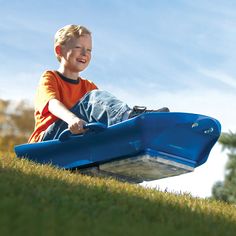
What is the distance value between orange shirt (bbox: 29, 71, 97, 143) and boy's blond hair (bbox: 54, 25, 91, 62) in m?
0.36

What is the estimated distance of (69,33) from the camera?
20.8 ft

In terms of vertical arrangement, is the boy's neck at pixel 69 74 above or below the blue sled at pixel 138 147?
above

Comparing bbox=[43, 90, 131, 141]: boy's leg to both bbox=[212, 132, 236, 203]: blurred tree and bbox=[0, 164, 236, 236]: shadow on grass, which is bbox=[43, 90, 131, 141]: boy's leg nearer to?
bbox=[0, 164, 236, 236]: shadow on grass

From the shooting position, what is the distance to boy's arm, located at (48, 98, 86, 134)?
18.0ft

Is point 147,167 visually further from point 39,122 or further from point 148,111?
point 39,122

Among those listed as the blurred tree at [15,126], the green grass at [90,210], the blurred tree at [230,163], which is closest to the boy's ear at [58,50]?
the green grass at [90,210]

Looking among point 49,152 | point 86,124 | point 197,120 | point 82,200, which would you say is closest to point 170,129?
point 197,120

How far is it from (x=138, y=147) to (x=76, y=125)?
0.62 metres

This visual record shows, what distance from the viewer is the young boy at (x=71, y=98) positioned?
18.5ft

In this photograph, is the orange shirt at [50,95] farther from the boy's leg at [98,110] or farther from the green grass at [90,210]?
the green grass at [90,210]

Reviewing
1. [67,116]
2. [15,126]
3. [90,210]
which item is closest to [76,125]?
[67,116]

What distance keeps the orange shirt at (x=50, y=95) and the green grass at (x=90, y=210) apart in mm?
1462

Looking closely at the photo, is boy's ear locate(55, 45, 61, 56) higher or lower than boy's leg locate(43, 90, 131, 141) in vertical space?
higher

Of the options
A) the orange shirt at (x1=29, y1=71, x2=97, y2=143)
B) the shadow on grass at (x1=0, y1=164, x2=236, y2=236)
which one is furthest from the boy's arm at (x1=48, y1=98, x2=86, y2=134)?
the shadow on grass at (x1=0, y1=164, x2=236, y2=236)
